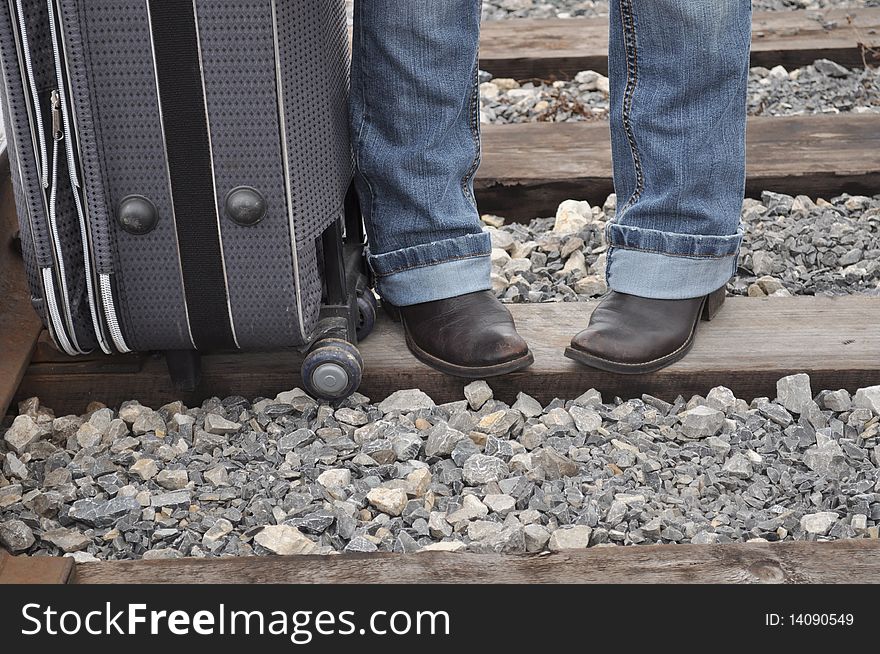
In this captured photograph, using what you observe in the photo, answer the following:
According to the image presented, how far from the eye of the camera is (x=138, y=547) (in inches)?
60.2

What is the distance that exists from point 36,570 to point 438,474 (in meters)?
0.59

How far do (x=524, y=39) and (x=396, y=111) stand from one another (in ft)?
6.76

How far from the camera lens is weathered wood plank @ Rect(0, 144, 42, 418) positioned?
70.2 inches

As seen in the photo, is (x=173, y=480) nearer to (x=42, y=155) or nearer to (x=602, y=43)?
(x=42, y=155)

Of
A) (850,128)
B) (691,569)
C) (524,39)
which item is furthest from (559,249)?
(524,39)

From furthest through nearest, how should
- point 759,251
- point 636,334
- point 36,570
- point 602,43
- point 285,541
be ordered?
1. point 602,43
2. point 759,251
3. point 636,334
4. point 285,541
5. point 36,570

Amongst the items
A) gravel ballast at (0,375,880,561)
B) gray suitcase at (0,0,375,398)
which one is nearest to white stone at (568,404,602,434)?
gravel ballast at (0,375,880,561)

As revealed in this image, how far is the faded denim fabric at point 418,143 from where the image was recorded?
1.74 m

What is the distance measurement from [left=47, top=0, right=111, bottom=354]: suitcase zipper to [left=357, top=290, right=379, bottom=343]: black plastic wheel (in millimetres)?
448

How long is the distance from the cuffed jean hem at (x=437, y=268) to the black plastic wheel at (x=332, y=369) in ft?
0.62

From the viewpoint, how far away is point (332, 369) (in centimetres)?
175

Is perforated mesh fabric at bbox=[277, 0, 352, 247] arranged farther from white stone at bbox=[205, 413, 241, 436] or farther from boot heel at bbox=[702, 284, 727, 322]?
boot heel at bbox=[702, 284, 727, 322]

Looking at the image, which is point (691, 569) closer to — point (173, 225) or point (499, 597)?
point (499, 597)

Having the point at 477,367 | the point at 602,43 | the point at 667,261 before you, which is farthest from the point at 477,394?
the point at 602,43
